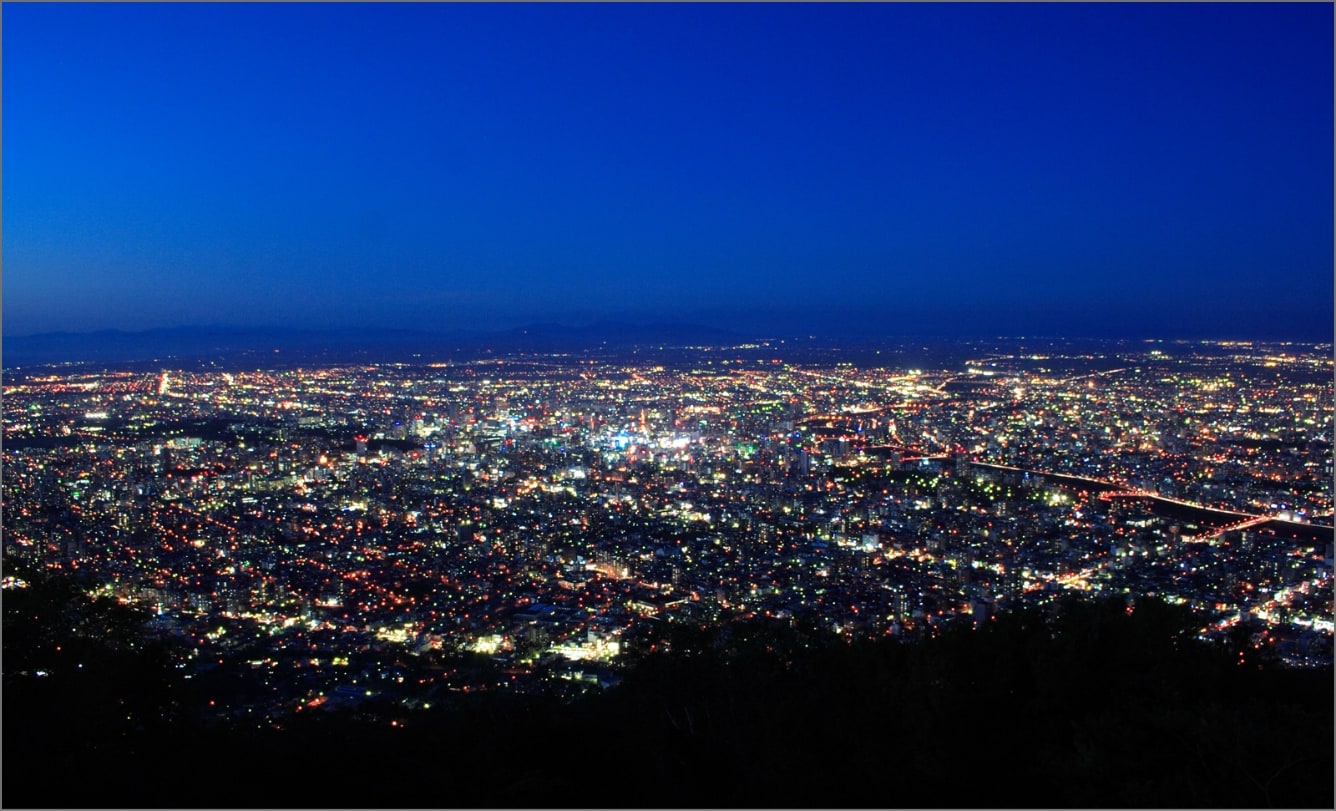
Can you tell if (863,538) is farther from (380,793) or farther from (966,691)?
(380,793)

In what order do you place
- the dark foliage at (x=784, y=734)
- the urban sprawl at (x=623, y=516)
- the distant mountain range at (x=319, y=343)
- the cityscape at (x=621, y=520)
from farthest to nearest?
1. the distant mountain range at (x=319, y=343)
2. the urban sprawl at (x=623, y=516)
3. the cityscape at (x=621, y=520)
4. the dark foliage at (x=784, y=734)

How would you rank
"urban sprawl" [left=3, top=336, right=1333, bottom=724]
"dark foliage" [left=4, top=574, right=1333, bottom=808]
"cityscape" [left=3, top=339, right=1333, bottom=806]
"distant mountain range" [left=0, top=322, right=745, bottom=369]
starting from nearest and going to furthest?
"dark foliage" [left=4, top=574, right=1333, bottom=808], "cityscape" [left=3, top=339, right=1333, bottom=806], "urban sprawl" [left=3, top=336, right=1333, bottom=724], "distant mountain range" [left=0, top=322, right=745, bottom=369]

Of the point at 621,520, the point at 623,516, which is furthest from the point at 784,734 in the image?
the point at 623,516

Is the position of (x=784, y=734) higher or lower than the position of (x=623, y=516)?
higher

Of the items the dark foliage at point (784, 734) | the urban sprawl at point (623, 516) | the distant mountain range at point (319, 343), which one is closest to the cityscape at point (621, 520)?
the urban sprawl at point (623, 516)

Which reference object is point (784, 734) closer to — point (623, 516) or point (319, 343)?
point (623, 516)

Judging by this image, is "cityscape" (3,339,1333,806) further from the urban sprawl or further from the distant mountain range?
the distant mountain range

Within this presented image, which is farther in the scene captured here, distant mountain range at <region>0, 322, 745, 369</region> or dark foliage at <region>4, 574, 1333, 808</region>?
distant mountain range at <region>0, 322, 745, 369</region>

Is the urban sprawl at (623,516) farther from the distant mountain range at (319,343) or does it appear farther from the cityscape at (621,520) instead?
the distant mountain range at (319,343)

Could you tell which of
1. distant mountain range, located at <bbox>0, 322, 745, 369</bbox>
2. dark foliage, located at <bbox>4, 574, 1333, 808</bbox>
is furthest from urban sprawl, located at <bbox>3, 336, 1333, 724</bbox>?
distant mountain range, located at <bbox>0, 322, 745, 369</bbox>
